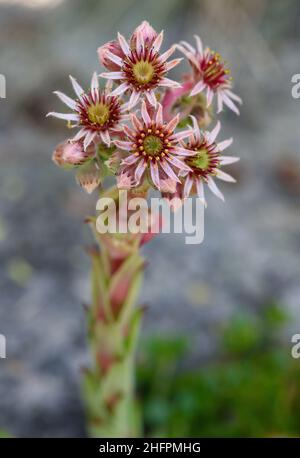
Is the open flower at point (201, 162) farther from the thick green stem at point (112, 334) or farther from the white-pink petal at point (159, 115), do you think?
the thick green stem at point (112, 334)

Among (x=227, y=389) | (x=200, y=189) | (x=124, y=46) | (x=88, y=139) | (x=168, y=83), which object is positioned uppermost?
(x=124, y=46)

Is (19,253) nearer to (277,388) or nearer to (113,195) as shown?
(277,388)

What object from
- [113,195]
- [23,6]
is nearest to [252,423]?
[113,195]

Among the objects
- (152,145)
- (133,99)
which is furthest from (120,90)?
(152,145)

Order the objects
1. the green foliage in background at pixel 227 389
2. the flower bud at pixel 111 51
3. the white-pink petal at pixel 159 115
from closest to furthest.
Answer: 1. the white-pink petal at pixel 159 115
2. the flower bud at pixel 111 51
3. the green foliage in background at pixel 227 389

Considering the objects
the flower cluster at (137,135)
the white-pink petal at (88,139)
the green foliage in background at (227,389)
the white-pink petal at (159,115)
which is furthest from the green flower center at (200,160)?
the green foliage in background at (227,389)

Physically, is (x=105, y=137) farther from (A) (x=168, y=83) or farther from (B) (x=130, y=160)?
(A) (x=168, y=83)
